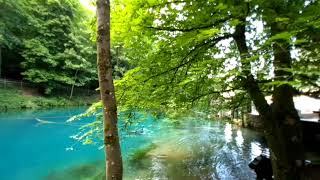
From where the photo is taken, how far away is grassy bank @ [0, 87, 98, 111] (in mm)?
24250

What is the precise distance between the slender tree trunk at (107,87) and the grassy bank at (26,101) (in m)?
23.0

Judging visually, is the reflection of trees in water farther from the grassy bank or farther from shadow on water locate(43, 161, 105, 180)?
the grassy bank

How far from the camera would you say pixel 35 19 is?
28500 millimetres

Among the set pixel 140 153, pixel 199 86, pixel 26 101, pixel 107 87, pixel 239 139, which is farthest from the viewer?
pixel 26 101

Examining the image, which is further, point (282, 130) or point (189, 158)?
point (189, 158)

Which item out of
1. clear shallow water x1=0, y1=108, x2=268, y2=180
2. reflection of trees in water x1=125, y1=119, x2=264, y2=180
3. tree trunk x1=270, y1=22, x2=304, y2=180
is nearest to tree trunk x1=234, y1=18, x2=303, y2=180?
tree trunk x1=270, y1=22, x2=304, y2=180

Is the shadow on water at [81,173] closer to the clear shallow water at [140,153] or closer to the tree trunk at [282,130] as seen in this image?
the clear shallow water at [140,153]

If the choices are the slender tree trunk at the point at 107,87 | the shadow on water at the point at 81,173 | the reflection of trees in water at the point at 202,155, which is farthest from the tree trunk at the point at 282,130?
the shadow on water at the point at 81,173

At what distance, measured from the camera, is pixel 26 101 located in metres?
25.7

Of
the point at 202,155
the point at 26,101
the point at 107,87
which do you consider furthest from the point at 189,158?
the point at 26,101

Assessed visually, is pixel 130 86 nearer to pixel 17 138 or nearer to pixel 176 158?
pixel 176 158

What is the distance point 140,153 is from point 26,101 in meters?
17.1

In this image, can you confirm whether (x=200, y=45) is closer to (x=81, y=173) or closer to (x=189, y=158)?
(x=81, y=173)

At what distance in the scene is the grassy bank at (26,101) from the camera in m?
24.2
